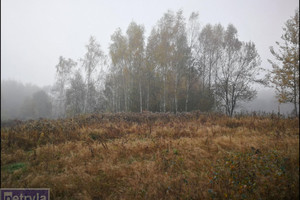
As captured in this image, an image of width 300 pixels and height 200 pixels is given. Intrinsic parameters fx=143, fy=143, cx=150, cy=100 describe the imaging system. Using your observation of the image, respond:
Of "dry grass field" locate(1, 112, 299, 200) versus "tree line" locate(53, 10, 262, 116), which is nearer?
"dry grass field" locate(1, 112, 299, 200)

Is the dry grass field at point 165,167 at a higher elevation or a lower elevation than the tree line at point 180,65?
lower

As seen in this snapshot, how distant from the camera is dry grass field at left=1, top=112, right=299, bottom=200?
256 cm

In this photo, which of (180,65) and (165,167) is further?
(180,65)

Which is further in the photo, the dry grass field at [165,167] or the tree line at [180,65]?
the tree line at [180,65]

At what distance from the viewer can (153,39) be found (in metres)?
18.9

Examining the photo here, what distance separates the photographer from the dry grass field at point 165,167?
101 inches

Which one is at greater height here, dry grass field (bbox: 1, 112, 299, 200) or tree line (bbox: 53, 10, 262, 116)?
tree line (bbox: 53, 10, 262, 116)

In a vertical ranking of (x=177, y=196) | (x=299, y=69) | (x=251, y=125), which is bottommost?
(x=177, y=196)

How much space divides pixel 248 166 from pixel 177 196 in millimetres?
1674

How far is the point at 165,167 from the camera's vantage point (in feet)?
12.3

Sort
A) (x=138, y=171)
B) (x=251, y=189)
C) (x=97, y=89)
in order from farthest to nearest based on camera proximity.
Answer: (x=97, y=89)
(x=138, y=171)
(x=251, y=189)

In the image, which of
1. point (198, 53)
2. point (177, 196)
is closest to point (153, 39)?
point (198, 53)

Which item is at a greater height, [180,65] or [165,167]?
[180,65]

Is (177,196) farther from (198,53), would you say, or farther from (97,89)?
(97,89)
